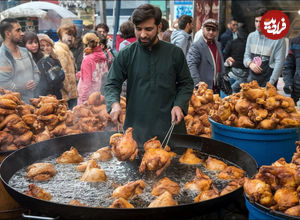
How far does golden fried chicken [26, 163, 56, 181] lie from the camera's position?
2594 mm

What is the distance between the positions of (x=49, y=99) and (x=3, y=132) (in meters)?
0.72

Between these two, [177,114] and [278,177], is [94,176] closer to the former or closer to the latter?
[177,114]

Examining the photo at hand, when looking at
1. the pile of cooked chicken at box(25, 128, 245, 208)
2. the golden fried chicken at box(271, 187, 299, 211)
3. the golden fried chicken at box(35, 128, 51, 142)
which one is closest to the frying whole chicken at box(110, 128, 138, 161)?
the pile of cooked chicken at box(25, 128, 245, 208)

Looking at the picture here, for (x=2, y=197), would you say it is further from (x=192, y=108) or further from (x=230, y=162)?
(x=192, y=108)

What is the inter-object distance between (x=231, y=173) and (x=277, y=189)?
70 centimetres

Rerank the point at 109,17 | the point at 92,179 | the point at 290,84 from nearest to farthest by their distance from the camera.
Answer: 1. the point at 92,179
2. the point at 290,84
3. the point at 109,17

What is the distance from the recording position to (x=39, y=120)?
3.46m

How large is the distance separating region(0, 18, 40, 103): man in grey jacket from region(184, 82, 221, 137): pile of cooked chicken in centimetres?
259

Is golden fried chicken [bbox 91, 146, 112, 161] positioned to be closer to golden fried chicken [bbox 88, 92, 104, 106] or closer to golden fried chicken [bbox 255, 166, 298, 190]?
golden fried chicken [bbox 88, 92, 104, 106]

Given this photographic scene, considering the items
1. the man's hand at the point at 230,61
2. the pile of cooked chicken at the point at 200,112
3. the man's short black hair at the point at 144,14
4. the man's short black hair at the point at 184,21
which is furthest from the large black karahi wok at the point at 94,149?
the man's hand at the point at 230,61

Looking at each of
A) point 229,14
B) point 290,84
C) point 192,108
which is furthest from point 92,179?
point 229,14

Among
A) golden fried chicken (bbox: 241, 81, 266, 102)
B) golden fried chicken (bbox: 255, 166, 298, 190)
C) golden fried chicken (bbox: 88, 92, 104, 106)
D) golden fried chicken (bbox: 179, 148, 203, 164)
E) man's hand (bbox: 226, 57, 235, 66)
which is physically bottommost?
golden fried chicken (bbox: 179, 148, 203, 164)

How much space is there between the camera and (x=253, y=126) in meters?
3.35

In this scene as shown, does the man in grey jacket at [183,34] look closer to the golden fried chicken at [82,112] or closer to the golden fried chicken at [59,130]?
the golden fried chicken at [82,112]
